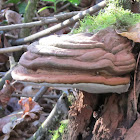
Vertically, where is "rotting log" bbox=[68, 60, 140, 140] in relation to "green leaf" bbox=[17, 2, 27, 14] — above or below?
below

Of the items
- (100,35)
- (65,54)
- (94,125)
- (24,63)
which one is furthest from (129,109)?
(24,63)

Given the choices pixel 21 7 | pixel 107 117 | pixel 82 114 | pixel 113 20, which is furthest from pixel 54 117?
pixel 21 7

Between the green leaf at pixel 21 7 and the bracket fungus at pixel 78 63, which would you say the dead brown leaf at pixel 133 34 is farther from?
the green leaf at pixel 21 7

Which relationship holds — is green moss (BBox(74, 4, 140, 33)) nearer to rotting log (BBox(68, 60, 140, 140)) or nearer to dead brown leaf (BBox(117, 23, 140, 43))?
dead brown leaf (BBox(117, 23, 140, 43))

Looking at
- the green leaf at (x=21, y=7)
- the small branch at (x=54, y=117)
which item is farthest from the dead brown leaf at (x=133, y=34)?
the green leaf at (x=21, y=7)

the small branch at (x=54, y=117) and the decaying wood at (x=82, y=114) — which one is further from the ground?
the decaying wood at (x=82, y=114)

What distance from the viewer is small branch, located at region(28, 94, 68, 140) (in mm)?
2527

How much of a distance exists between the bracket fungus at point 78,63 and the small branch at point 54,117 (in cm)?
130

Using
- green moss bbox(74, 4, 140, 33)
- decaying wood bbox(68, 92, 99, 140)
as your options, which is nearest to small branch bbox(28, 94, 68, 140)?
decaying wood bbox(68, 92, 99, 140)

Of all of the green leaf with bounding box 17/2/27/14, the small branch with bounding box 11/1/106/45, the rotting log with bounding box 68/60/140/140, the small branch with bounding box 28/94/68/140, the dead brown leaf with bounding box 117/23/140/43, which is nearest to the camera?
the dead brown leaf with bounding box 117/23/140/43

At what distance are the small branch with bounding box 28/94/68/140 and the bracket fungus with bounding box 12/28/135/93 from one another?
1303mm

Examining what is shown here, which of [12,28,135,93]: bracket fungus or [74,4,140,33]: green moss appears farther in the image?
[74,4,140,33]: green moss

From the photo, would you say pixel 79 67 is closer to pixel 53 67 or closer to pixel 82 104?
pixel 53 67

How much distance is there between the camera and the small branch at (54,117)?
2.53 metres
